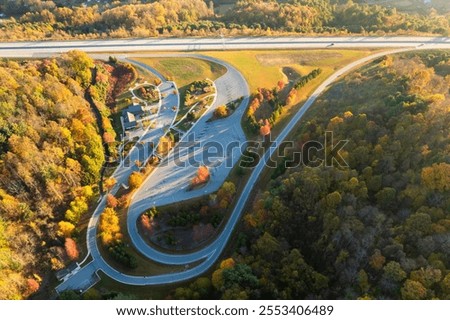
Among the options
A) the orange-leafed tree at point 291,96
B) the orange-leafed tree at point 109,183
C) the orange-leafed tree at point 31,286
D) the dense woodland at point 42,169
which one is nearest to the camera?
the orange-leafed tree at point 31,286

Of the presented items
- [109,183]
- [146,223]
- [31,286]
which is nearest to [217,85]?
[109,183]

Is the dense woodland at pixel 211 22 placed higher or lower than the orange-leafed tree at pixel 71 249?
higher

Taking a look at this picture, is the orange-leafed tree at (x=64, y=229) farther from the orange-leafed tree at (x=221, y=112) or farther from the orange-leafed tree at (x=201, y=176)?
the orange-leafed tree at (x=221, y=112)

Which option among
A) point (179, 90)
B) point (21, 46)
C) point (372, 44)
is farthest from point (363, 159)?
point (21, 46)

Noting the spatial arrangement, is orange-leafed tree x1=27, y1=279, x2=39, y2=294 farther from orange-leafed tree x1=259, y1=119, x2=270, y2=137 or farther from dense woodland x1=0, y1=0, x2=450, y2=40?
dense woodland x1=0, y1=0, x2=450, y2=40

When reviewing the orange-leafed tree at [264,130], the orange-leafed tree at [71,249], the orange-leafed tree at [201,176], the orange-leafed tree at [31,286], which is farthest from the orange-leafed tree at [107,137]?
the orange-leafed tree at [264,130]

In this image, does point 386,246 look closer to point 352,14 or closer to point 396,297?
point 396,297

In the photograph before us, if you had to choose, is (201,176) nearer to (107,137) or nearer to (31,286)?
(107,137)

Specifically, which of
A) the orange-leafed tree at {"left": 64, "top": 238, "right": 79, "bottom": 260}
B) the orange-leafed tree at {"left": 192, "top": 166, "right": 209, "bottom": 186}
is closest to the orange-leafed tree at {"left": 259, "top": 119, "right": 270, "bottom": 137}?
the orange-leafed tree at {"left": 192, "top": 166, "right": 209, "bottom": 186}
